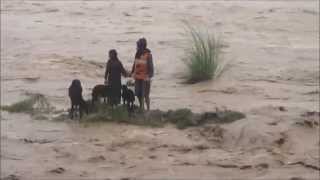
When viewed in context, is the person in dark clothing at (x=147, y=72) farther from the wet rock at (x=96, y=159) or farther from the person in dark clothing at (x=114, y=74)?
the wet rock at (x=96, y=159)

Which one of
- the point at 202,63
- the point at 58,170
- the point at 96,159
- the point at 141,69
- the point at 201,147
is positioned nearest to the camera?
the point at 58,170

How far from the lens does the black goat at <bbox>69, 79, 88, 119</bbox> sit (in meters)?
9.23

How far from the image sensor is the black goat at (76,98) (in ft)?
30.3

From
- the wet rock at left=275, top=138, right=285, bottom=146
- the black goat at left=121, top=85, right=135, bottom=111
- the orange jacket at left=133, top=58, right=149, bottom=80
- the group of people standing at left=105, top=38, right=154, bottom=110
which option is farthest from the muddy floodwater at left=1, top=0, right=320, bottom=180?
the orange jacket at left=133, top=58, right=149, bottom=80

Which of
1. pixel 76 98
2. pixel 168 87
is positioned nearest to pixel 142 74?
pixel 76 98

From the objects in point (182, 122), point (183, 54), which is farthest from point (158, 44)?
point (182, 122)

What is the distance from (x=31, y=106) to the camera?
35.1ft

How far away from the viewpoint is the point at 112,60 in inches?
363

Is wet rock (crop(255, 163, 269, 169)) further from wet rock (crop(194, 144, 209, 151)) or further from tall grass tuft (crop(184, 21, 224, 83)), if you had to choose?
tall grass tuft (crop(184, 21, 224, 83))

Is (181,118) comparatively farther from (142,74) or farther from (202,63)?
(202,63)

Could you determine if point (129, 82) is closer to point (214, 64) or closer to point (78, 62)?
point (214, 64)

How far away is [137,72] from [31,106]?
6.94ft

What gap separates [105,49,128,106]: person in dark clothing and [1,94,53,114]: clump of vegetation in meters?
1.50

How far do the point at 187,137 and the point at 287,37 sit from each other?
8.03m
